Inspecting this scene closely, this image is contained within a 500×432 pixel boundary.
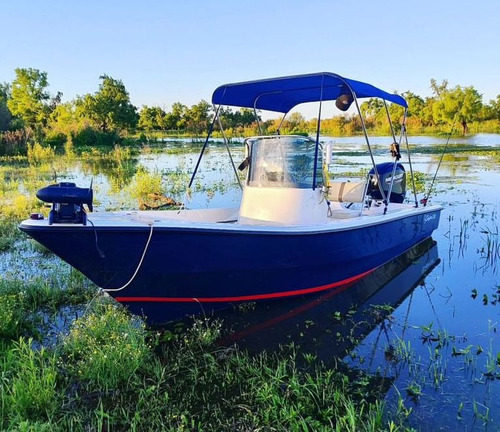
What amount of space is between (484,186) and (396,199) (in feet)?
24.4

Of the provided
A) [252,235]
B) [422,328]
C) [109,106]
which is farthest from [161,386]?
[109,106]

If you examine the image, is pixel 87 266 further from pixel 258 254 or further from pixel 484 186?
pixel 484 186

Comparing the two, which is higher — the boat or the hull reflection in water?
the boat

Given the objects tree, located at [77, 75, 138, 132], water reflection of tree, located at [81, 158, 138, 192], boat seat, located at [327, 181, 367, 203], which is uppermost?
tree, located at [77, 75, 138, 132]

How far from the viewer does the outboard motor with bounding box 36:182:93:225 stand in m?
3.35

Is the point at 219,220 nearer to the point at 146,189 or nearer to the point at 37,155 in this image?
the point at 146,189

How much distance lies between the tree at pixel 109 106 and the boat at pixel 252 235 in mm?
48830

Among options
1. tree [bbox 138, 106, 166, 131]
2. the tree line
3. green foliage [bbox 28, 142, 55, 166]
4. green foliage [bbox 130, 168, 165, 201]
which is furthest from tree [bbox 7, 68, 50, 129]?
green foliage [bbox 130, 168, 165, 201]

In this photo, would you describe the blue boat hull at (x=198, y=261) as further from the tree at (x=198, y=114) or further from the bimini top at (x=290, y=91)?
the tree at (x=198, y=114)

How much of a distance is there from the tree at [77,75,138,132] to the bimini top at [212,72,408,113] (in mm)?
47839

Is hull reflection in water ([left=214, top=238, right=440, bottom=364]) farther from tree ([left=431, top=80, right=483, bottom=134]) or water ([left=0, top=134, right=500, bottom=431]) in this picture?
tree ([left=431, top=80, right=483, bottom=134])

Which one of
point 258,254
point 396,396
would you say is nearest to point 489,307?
point 396,396

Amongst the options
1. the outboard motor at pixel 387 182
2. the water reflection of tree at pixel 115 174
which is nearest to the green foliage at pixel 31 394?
the outboard motor at pixel 387 182

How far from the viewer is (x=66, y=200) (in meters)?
3.40
